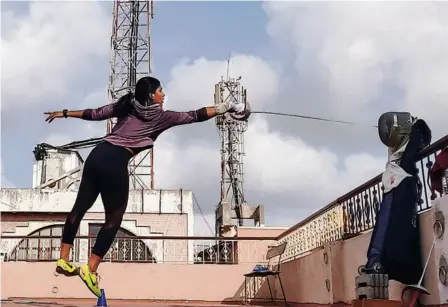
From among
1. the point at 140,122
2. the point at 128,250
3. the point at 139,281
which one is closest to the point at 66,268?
the point at 140,122

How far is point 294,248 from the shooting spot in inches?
371

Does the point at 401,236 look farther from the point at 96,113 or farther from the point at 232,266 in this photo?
the point at 232,266

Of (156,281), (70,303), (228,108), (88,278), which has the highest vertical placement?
(228,108)

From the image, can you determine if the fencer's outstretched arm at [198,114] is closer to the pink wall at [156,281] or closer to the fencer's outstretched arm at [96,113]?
the fencer's outstretched arm at [96,113]

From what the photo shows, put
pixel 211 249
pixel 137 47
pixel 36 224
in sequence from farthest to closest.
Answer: pixel 137 47 < pixel 36 224 < pixel 211 249

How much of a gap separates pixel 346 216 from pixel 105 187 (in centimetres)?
259

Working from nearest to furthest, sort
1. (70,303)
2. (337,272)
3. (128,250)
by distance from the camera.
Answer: (337,272), (70,303), (128,250)

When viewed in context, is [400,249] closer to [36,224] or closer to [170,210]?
[170,210]

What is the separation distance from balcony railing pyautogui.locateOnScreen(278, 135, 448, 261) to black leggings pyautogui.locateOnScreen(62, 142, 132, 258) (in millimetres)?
2198

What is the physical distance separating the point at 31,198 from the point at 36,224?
0.59 meters

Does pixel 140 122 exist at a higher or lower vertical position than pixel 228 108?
lower

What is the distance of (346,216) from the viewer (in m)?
6.82

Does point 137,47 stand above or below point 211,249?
above

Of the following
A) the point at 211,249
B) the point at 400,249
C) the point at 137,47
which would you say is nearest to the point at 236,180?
the point at 137,47
